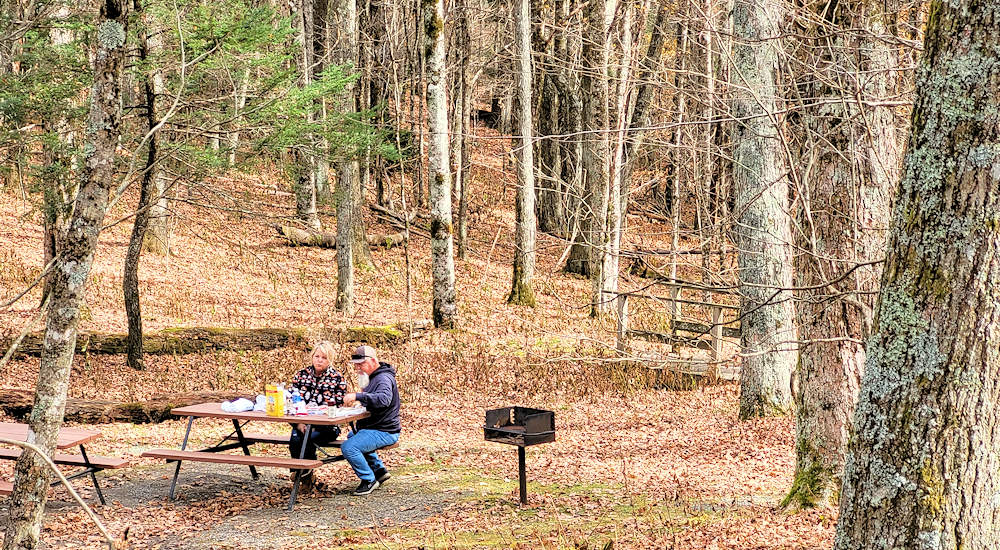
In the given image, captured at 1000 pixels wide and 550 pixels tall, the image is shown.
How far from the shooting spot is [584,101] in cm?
2505

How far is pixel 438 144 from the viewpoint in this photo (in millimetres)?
16188

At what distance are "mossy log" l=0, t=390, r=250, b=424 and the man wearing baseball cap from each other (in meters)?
3.52

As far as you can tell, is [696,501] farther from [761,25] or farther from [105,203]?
[105,203]

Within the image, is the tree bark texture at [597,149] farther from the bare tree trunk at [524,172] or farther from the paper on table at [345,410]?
the paper on table at [345,410]

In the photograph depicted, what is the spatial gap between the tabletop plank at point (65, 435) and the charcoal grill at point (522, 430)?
10.5 feet

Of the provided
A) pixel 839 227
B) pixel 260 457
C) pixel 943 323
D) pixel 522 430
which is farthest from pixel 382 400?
pixel 943 323

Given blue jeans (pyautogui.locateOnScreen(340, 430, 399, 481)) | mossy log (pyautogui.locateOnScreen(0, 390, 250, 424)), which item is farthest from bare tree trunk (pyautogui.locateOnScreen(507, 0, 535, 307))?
blue jeans (pyautogui.locateOnScreen(340, 430, 399, 481))

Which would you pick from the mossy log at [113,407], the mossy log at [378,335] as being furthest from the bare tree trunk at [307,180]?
the mossy log at [113,407]

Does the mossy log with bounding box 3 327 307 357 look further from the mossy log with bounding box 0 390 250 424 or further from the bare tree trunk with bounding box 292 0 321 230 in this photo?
the bare tree trunk with bounding box 292 0 321 230

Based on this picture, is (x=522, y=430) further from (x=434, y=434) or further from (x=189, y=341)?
(x=189, y=341)

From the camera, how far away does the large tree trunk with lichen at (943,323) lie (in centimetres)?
312

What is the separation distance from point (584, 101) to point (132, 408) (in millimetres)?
16778

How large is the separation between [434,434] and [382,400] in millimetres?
3305

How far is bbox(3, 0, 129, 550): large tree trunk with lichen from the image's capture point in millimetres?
4953
